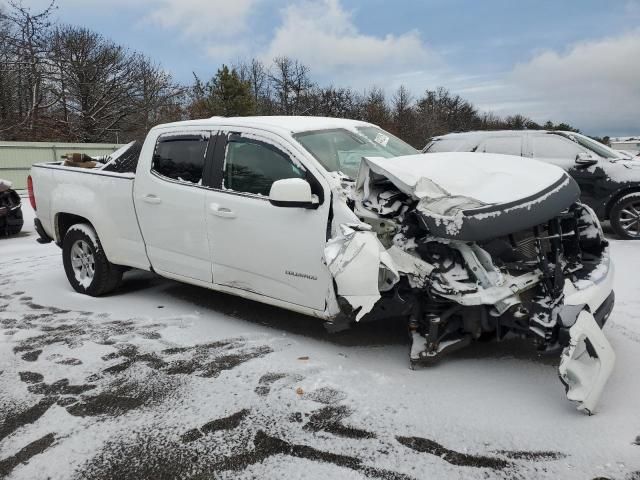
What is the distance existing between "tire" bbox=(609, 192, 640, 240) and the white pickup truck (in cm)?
527

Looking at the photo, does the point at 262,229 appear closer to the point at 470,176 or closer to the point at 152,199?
the point at 152,199

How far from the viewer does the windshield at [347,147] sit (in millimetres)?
3855

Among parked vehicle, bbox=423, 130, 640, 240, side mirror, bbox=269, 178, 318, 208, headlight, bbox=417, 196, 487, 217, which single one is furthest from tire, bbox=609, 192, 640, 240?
side mirror, bbox=269, 178, 318, 208

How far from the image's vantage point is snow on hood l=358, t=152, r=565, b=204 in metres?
3.03

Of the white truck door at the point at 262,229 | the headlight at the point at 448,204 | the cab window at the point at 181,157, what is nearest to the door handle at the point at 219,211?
the white truck door at the point at 262,229

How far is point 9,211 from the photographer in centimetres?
946

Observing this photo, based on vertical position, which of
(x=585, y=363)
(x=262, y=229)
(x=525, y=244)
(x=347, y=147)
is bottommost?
(x=585, y=363)

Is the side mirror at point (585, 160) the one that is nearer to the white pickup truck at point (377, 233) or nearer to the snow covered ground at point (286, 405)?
the snow covered ground at point (286, 405)

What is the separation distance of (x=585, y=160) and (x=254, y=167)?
6.42 m

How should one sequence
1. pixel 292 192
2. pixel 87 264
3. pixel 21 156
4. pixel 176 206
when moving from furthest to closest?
pixel 21 156
pixel 87 264
pixel 176 206
pixel 292 192

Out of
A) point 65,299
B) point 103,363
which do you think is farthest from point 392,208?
point 65,299

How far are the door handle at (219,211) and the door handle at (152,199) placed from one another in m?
0.69

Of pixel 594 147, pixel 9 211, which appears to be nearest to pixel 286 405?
pixel 594 147

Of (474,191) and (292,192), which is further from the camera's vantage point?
(292,192)
